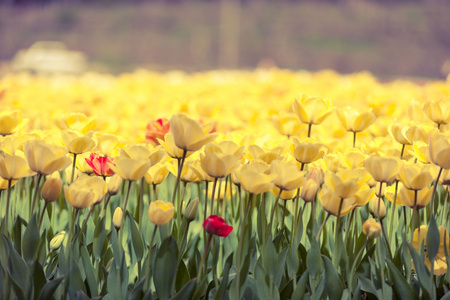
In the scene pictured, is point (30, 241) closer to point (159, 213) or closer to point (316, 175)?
point (159, 213)

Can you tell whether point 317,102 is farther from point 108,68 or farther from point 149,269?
point 108,68

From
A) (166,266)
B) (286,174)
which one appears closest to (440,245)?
(286,174)

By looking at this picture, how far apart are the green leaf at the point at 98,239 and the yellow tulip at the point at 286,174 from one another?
0.44 metres

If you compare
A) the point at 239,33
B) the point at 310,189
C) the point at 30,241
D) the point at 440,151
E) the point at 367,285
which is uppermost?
the point at 239,33

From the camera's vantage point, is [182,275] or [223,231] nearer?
[223,231]

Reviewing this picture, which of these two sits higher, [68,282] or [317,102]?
[317,102]

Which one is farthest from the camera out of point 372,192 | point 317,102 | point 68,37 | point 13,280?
point 68,37

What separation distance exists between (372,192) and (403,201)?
0.08 metres

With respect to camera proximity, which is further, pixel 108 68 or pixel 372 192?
pixel 108 68

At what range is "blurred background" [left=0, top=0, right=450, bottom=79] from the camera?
27.3 m

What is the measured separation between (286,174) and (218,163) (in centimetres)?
15

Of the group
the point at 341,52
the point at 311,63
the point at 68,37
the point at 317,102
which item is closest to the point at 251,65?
the point at 311,63

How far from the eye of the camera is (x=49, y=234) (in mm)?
1455

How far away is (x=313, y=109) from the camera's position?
1.67m
